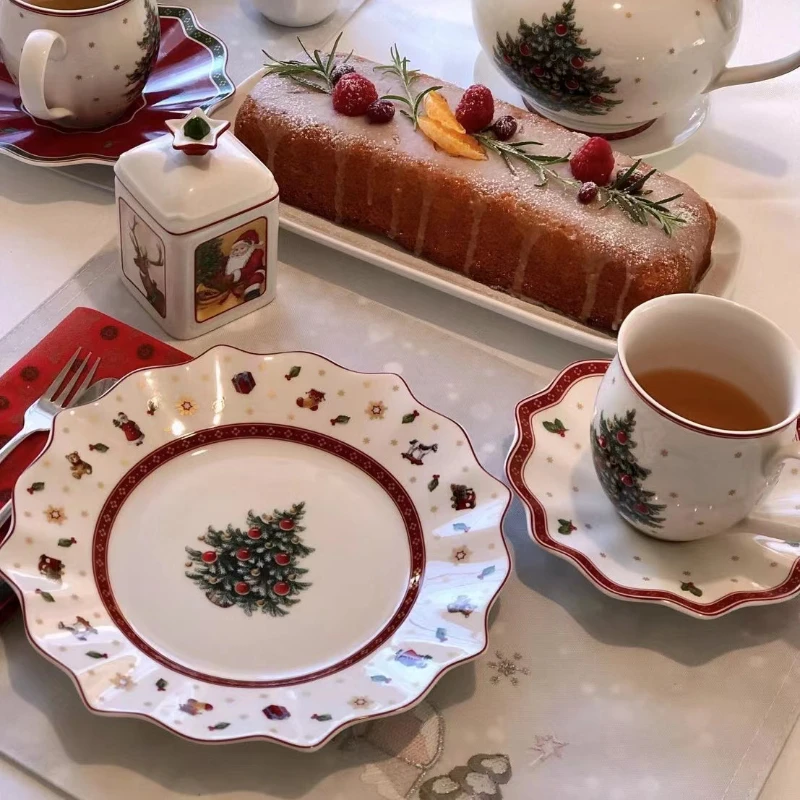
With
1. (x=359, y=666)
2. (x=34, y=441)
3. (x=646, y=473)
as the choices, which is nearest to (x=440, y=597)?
(x=359, y=666)

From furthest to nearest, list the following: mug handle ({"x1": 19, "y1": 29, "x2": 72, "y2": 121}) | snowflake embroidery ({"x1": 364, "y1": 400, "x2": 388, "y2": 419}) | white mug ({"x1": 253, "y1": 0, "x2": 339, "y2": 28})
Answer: white mug ({"x1": 253, "y1": 0, "x2": 339, "y2": 28}) < mug handle ({"x1": 19, "y1": 29, "x2": 72, "y2": 121}) < snowflake embroidery ({"x1": 364, "y1": 400, "x2": 388, "y2": 419})

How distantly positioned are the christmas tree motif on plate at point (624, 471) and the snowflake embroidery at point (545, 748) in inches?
7.3

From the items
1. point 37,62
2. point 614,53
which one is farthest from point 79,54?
point 614,53

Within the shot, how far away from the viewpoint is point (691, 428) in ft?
2.35

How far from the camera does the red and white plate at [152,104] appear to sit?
109cm

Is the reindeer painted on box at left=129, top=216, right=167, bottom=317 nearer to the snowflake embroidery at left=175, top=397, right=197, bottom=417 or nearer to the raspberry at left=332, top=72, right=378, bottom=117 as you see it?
the snowflake embroidery at left=175, top=397, right=197, bottom=417

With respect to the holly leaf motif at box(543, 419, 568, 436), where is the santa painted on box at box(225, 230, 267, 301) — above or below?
above

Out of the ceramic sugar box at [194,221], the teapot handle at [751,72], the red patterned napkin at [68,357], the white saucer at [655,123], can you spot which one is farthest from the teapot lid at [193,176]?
the teapot handle at [751,72]

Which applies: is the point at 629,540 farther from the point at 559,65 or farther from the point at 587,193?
the point at 559,65

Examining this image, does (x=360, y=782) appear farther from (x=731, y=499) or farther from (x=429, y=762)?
(x=731, y=499)

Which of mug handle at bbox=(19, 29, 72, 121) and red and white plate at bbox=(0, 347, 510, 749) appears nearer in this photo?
red and white plate at bbox=(0, 347, 510, 749)

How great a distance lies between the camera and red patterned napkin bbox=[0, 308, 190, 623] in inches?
33.2

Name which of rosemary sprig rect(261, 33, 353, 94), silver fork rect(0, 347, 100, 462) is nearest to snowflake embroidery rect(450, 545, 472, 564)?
silver fork rect(0, 347, 100, 462)

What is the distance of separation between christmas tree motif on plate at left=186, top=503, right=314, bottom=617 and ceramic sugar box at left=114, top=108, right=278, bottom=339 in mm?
248
